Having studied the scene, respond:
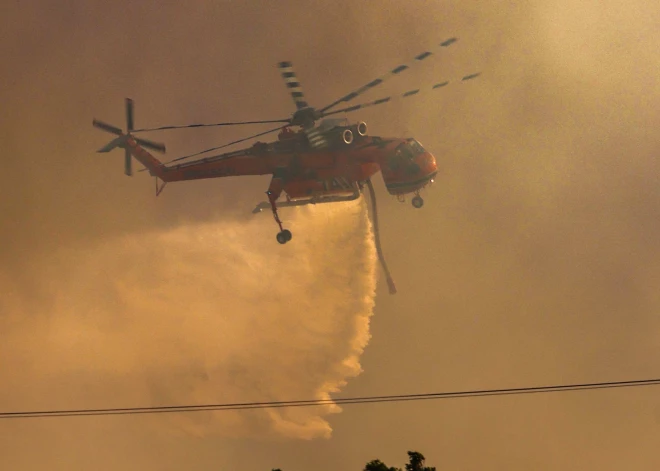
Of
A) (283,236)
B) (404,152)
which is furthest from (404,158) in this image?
(283,236)

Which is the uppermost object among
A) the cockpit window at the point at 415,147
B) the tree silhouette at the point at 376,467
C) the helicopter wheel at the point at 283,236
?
the cockpit window at the point at 415,147

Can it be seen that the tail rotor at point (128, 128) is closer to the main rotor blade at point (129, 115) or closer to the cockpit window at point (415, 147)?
the main rotor blade at point (129, 115)

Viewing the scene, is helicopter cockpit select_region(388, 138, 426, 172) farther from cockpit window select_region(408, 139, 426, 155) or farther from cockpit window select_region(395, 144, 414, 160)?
cockpit window select_region(408, 139, 426, 155)

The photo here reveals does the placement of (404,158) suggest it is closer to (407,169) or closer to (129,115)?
(407,169)

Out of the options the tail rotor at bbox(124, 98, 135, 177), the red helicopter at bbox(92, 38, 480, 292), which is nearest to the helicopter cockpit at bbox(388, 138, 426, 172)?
the red helicopter at bbox(92, 38, 480, 292)

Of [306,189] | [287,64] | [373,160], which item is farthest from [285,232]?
[287,64]

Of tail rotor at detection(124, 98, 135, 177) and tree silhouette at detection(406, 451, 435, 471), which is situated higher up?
tail rotor at detection(124, 98, 135, 177)

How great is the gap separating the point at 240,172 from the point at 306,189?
5.30 metres

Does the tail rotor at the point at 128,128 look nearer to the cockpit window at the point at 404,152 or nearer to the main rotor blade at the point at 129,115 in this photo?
the main rotor blade at the point at 129,115

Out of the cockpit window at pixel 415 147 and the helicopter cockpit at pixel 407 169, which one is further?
the cockpit window at pixel 415 147

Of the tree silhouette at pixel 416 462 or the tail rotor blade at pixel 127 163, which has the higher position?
the tail rotor blade at pixel 127 163

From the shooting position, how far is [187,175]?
→ 64.4 m

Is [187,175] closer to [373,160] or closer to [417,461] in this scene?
[373,160]

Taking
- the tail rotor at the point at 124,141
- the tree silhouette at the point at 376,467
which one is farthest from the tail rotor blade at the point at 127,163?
the tree silhouette at the point at 376,467
